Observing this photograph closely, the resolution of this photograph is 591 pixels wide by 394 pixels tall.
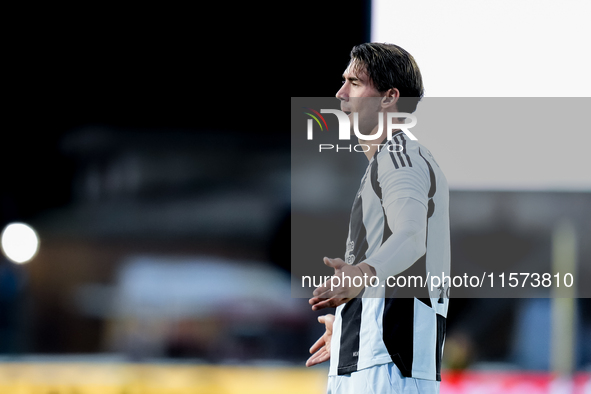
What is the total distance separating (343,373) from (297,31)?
468cm

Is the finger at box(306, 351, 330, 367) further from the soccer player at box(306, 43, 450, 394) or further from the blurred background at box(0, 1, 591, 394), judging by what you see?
the blurred background at box(0, 1, 591, 394)

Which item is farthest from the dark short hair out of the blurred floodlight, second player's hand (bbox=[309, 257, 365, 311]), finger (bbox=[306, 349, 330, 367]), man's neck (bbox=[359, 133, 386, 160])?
the blurred floodlight

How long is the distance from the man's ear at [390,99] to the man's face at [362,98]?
13mm

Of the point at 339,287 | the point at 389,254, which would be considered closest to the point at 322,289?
the point at 339,287

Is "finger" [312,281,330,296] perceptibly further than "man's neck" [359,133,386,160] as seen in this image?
No

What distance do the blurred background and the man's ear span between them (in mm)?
3248

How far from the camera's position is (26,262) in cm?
846

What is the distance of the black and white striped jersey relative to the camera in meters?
1.57

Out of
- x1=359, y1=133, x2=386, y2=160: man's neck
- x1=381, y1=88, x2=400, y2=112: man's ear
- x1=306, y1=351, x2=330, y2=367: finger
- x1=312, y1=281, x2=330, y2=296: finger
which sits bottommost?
x1=306, y1=351, x2=330, y2=367: finger

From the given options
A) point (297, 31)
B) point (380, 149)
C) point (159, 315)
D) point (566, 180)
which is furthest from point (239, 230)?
point (380, 149)

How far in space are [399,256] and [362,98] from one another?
0.52 metres

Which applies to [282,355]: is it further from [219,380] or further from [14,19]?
[14,19]

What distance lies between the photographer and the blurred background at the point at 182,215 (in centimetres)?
573

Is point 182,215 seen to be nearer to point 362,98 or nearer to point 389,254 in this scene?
point 362,98
